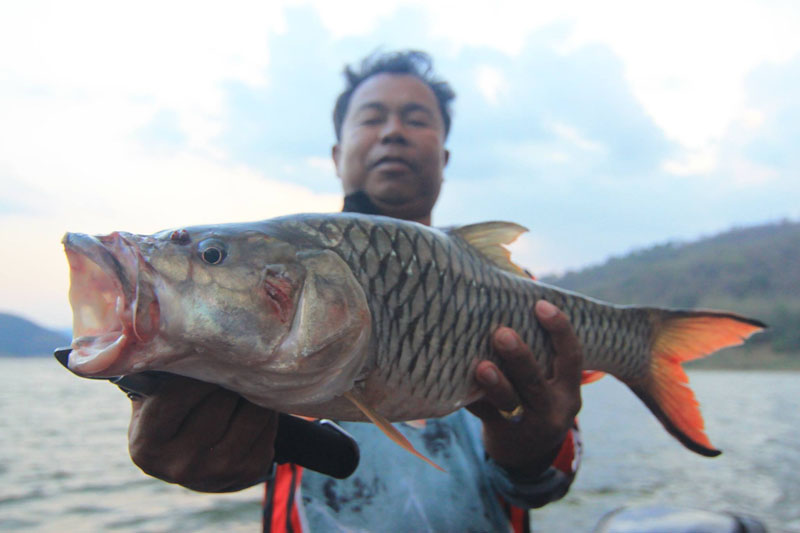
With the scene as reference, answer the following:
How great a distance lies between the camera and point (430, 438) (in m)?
2.33

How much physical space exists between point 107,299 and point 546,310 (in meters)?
1.18

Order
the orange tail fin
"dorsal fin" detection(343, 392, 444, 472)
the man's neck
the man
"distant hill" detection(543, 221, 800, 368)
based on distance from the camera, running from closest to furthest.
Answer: "dorsal fin" detection(343, 392, 444, 472) < the man < the orange tail fin < the man's neck < "distant hill" detection(543, 221, 800, 368)

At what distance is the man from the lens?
4.98ft

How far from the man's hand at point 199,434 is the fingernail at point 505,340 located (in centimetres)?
64

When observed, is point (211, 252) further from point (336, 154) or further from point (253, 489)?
point (253, 489)

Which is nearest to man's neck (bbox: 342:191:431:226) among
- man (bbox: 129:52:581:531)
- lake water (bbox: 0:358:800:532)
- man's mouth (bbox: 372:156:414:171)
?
man (bbox: 129:52:581:531)

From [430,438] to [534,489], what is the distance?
0.43 m

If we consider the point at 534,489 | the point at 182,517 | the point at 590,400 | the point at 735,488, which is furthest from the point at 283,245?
the point at 590,400

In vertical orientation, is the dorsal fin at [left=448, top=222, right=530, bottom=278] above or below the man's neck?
below

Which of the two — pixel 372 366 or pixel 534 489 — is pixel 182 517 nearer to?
pixel 534 489

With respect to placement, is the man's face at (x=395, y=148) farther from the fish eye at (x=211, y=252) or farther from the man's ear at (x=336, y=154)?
the fish eye at (x=211, y=252)

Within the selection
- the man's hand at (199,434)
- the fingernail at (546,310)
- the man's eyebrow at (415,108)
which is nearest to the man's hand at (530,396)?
the fingernail at (546,310)

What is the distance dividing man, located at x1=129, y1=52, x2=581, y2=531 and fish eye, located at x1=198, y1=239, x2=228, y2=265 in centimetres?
33

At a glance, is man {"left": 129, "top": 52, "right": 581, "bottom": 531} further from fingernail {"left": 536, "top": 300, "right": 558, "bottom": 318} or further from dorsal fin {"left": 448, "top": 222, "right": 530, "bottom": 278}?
dorsal fin {"left": 448, "top": 222, "right": 530, "bottom": 278}
